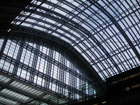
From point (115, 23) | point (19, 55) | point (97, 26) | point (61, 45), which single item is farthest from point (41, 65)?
point (115, 23)

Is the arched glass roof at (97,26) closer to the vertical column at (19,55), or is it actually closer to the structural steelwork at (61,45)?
the structural steelwork at (61,45)

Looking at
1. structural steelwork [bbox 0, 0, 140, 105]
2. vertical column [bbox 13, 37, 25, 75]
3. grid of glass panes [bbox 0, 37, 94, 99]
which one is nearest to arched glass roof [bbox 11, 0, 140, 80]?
structural steelwork [bbox 0, 0, 140, 105]

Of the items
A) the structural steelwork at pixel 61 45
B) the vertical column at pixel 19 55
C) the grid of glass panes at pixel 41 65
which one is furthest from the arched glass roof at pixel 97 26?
the grid of glass panes at pixel 41 65

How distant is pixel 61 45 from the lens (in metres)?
41.7

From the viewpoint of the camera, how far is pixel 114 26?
38625mm

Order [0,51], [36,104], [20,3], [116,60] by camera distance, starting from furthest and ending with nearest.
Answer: [116,60], [36,104], [0,51], [20,3]

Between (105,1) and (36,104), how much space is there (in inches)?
1004

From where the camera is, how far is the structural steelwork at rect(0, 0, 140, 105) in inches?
1230

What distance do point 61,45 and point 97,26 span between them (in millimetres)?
10066

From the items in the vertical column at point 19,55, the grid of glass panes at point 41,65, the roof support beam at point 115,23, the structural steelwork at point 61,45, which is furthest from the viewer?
the roof support beam at point 115,23

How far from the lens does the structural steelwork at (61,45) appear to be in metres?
31.2

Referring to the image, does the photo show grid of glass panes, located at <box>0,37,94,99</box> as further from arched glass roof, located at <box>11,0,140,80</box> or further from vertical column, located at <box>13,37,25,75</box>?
arched glass roof, located at <box>11,0,140,80</box>

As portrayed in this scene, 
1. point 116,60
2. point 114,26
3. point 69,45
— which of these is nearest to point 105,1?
point 114,26

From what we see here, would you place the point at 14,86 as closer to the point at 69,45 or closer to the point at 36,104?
the point at 36,104
